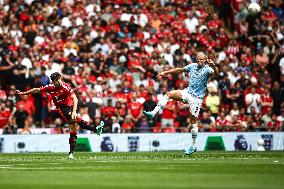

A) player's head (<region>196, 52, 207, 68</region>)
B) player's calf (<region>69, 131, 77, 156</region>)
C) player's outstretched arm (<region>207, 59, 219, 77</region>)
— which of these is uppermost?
player's head (<region>196, 52, 207, 68</region>)

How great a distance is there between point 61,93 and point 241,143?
33.6ft

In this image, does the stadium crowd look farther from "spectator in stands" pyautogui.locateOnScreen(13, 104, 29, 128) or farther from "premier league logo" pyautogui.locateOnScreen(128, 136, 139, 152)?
"premier league logo" pyautogui.locateOnScreen(128, 136, 139, 152)

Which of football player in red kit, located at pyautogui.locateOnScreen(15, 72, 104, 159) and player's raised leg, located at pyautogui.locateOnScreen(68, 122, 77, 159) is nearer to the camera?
football player in red kit, located at pyautogui.locateOnScreen(15, 72, 104, 159)

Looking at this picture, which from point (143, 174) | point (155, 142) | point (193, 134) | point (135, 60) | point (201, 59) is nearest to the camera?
point (143, 174)

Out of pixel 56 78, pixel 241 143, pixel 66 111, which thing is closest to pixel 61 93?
pixel 66 111

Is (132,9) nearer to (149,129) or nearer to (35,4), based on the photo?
(35,4)

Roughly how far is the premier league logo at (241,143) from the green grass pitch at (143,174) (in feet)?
34.0

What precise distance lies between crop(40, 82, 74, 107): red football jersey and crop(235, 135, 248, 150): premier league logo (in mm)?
9558

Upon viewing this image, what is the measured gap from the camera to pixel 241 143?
3139 centimetres

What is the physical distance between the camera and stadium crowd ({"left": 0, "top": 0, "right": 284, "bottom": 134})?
31.9 metres

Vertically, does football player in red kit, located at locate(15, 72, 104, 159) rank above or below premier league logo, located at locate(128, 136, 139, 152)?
above

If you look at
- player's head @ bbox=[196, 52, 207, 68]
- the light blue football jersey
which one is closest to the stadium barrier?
the light blue football jersey

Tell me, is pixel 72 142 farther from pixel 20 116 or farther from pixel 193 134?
pixel 20 116

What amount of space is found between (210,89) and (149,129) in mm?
3269
